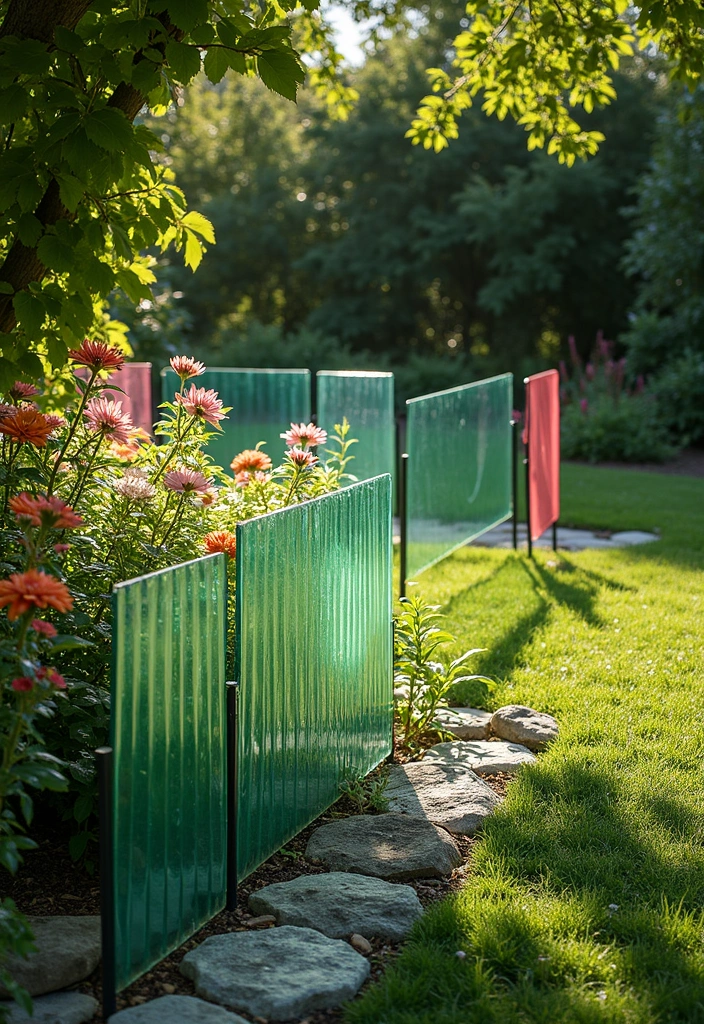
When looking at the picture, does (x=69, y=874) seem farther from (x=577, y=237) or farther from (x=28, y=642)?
(x=577, y=237)

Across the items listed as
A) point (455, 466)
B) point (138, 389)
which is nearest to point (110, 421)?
point (455, 466)

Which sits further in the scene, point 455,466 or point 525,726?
point 455,466

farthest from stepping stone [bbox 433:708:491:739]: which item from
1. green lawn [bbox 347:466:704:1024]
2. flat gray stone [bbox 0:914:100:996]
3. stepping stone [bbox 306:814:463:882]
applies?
flat gray stone [bbox 0:914:100:996]

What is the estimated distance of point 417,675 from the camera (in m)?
4.70

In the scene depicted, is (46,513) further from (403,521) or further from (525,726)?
(403,521)

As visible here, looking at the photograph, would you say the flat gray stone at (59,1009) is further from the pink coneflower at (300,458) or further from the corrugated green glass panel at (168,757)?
the pink coneflower at (300,458)

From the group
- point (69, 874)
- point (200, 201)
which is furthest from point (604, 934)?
point (200, 201)

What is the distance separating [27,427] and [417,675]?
2124 mm

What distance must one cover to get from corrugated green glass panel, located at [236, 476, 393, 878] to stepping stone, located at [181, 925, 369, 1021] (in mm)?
355

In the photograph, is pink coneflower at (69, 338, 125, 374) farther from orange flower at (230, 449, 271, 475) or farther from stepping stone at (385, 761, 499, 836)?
stepping stone at (385, 761, 499, 836)

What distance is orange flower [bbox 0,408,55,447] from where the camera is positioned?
3.21 metres

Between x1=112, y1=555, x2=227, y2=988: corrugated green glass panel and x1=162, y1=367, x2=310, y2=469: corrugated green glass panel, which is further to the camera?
x1=162, y1=367, x2=310, y2=469: corrugated green glass panel

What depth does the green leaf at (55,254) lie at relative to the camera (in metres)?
3.43

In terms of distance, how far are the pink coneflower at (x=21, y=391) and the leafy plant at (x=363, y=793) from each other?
1.70 meters
